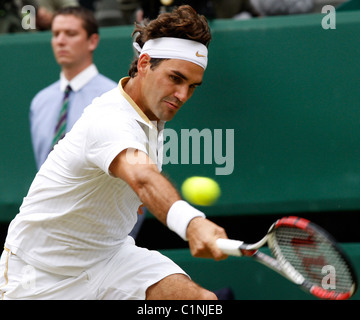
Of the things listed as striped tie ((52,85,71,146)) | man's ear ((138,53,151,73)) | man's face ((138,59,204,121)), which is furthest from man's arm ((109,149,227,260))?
striped tie ((52,85,71,146))

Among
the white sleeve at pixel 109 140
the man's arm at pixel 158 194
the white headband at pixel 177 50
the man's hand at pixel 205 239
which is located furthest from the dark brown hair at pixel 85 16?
the man's hand at pixel 205 239

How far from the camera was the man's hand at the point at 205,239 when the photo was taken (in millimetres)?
2115

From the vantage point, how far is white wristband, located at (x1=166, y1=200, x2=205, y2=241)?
219 cm

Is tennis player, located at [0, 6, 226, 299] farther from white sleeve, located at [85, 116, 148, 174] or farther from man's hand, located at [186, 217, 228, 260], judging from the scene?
man's hand, located at [186, 217, 228, 260]

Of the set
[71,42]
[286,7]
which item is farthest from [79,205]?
[286,7]

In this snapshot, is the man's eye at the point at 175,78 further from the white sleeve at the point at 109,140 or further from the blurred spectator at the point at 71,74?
the blurred spectator at the point at 71,74

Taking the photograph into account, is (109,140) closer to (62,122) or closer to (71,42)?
(62,122)

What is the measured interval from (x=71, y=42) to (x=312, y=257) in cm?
263

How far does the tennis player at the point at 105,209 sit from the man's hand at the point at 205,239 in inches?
22.9

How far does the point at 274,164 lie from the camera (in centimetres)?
473

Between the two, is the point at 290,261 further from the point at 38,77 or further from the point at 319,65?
the point at 38,77

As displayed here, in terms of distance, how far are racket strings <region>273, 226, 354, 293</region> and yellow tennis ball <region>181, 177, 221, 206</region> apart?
218 cm

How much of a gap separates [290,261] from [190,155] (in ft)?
7.37

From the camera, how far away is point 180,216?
7.25 feet
